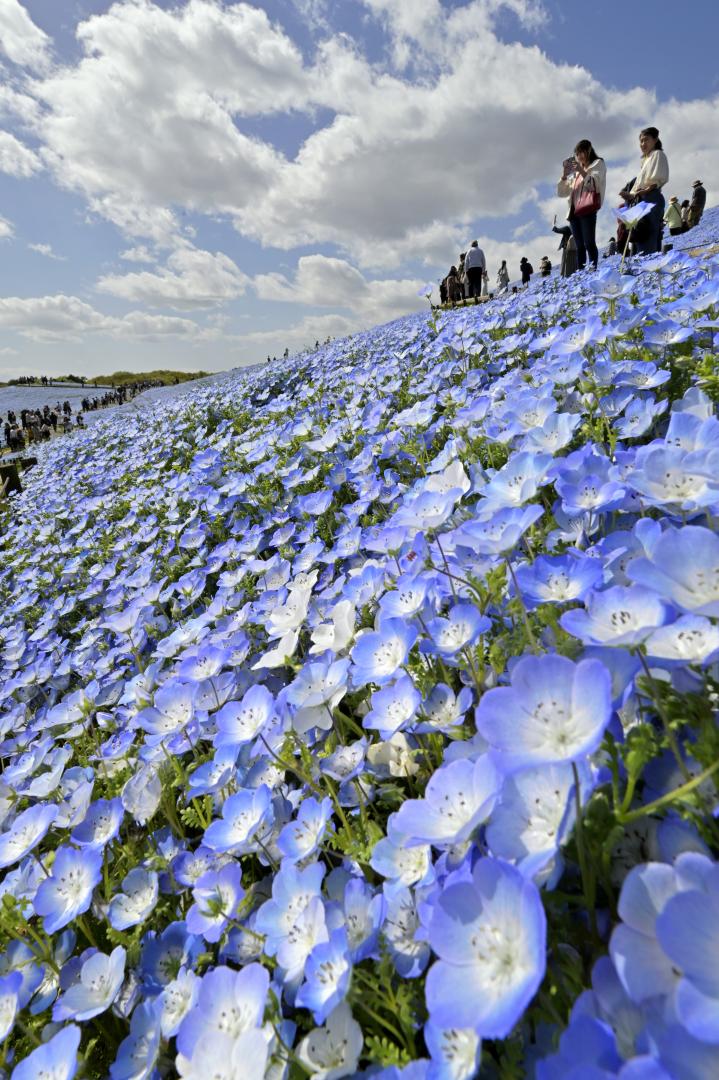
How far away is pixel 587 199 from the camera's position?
6762 mm

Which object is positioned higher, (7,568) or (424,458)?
(424,458)

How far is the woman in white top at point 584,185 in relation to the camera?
21.7 ft

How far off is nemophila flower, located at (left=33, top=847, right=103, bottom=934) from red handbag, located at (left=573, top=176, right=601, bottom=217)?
7.83 m

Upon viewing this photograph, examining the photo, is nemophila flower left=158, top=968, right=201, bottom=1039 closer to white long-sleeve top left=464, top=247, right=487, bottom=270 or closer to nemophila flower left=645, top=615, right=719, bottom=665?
nemophila flower left=645, top=615, right=719, bottom=665

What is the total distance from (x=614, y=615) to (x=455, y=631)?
0.51m

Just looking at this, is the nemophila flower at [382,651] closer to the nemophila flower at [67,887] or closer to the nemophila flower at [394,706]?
the nemophila flower at [394,706]

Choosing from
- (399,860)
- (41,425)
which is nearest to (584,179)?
(399,860)

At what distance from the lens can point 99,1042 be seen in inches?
55.5

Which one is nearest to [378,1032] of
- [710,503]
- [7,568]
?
[710,503]

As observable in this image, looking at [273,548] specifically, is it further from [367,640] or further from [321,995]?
[321,995]

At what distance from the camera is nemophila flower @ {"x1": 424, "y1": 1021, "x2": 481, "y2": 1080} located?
A: 30.7 inches

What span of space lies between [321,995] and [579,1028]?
1.56ft

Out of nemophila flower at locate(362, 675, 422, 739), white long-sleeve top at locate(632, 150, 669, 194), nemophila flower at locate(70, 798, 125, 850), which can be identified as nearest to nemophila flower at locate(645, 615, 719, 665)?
nemophila flower at locate(362, 675, 422, 739)

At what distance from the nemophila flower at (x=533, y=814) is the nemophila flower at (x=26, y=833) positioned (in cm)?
149
